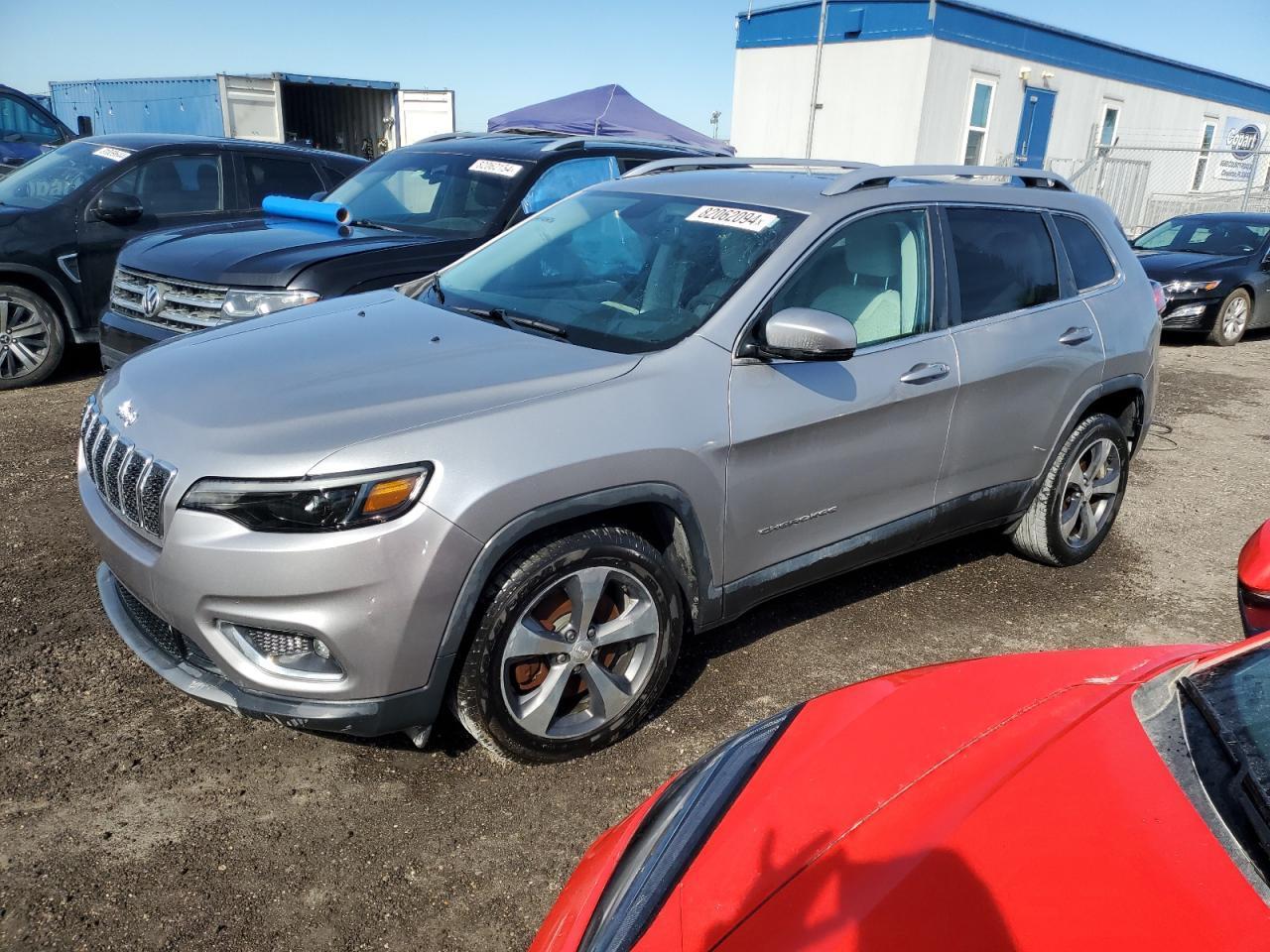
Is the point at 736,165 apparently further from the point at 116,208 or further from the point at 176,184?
the point at 176,184

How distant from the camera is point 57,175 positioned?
22.8 feet

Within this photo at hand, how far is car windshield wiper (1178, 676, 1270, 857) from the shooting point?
1.53m

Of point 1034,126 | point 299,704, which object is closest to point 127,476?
point 299,704

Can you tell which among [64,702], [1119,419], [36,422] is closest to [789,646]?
[1119,419]

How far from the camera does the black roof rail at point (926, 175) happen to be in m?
3.53

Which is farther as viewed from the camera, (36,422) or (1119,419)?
(36,422)

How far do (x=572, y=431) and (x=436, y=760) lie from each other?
110cm

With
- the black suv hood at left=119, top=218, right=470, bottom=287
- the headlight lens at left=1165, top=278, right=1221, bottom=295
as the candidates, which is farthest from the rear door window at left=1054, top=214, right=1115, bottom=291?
the headlight lens at left=1165, top=278, right=1221, bottom=295

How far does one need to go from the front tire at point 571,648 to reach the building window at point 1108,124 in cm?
2374

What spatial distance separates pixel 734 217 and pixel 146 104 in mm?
21717

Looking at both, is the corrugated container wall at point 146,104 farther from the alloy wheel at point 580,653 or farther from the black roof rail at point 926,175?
the alloy wheel at point 580,653

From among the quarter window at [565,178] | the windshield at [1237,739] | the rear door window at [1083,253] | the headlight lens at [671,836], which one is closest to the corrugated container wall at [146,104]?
the quarter window at [565,178]

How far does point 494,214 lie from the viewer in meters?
5.88

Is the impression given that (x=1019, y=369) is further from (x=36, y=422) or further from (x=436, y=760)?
(x=36, y=422)
